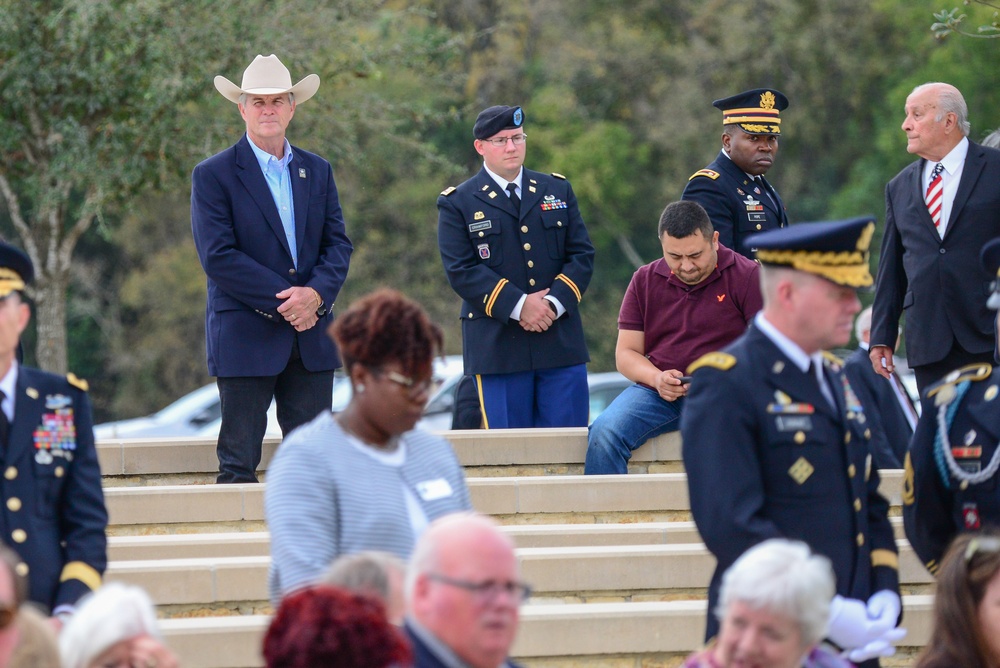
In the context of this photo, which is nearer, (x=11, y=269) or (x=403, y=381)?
(x=403, y=381)

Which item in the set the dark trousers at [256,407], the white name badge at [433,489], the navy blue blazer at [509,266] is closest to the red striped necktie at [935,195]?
the navy blue blazer at [509,266]

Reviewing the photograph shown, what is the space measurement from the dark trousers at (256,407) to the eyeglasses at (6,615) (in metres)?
3.62

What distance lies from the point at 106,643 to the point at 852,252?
2214 mm

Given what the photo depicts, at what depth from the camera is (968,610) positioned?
4.07 meters

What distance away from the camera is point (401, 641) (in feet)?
10.1

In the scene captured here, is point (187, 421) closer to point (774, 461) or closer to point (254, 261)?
point (254, 261)

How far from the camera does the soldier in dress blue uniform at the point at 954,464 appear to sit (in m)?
4.64

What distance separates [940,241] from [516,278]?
85.3 inches

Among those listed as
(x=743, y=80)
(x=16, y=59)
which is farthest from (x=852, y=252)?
(x=743, y=80)

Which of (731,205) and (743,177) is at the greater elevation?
(743,177)

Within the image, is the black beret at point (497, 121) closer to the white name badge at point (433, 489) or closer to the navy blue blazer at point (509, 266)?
the navy blue blazer at point (509, 266)

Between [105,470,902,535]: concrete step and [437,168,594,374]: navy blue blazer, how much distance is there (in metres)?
0.80

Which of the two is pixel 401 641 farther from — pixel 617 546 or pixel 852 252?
pixel 617 546

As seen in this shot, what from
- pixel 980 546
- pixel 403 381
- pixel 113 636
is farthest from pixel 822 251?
pixel 113 636
